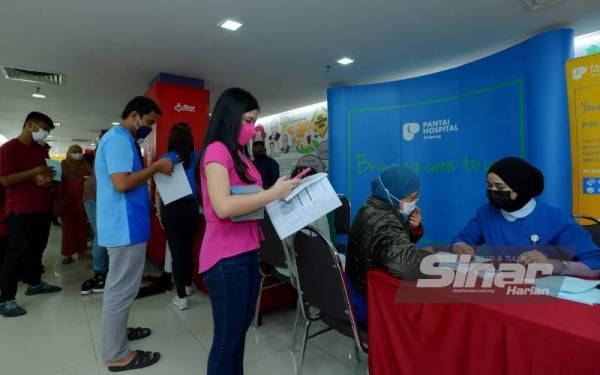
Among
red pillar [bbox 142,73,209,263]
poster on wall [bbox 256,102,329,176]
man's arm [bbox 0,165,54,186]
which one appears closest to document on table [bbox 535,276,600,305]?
man's arm [bbox 0,165,54,186]

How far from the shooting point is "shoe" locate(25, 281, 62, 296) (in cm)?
301

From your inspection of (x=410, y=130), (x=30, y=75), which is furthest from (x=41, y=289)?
(x=410, y=130)

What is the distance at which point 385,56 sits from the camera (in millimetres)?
3648

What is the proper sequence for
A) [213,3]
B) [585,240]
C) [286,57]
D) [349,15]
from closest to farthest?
[585,240], [213,3], [349,15], [286,57]

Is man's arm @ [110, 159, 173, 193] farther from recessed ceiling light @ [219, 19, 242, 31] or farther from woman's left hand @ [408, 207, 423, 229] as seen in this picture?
recessed ceiling light @ [219, 19, 242, 31]

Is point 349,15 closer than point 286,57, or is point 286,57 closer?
point 349,15

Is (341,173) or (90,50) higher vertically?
(90,50)

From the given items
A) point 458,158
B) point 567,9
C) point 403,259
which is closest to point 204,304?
point 403,259

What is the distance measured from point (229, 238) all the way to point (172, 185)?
1.23 metres

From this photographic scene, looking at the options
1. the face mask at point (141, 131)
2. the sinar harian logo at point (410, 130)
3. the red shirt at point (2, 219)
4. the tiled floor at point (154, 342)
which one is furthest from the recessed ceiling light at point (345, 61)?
the red shirt at point (2, 219)

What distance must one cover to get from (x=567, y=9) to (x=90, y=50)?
4.38m

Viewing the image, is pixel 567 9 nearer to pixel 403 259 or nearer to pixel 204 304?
pixel 403 259

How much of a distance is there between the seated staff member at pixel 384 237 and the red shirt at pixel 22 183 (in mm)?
2622

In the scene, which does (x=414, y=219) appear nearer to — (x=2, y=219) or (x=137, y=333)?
(x=137, y=333)
